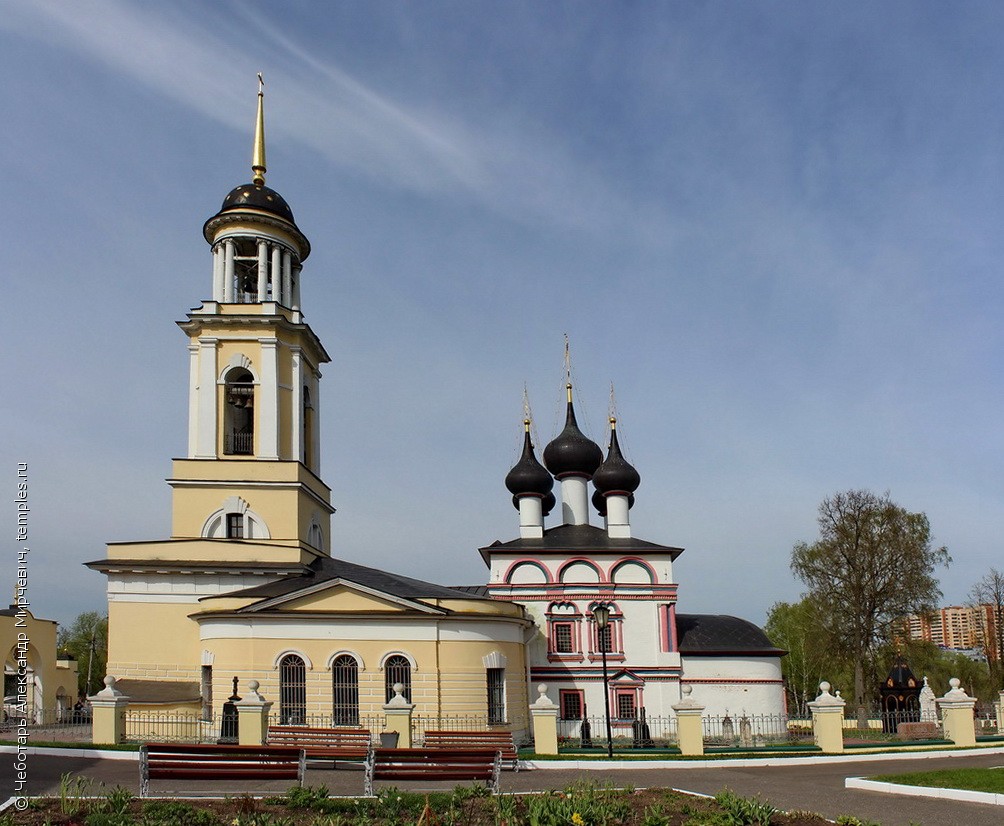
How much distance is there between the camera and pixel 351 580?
24.1 m

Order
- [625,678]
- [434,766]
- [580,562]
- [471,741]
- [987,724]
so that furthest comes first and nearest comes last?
1. [580,562]
2. [625,678]
3. [987,724]
4. [471,741]
5. [434,766]

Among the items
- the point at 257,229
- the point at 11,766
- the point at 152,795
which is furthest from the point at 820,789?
the point at 257,229

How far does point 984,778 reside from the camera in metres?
13.7

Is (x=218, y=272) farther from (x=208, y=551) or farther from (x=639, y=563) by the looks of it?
(x=639, y=563)

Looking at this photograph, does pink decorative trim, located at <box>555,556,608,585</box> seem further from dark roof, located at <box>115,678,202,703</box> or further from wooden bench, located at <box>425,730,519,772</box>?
wooden bench, located at <box>425,730,519,772</box>

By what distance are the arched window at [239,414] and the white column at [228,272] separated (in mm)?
2403

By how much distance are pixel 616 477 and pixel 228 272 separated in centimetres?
1504

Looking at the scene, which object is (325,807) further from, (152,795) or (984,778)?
(984,778)

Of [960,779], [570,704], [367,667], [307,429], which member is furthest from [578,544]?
[960,779]

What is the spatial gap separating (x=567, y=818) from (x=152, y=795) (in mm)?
5599

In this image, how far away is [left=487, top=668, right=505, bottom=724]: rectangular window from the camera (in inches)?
971

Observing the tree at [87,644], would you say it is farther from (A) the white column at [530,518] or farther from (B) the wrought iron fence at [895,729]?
(B) the wrought iron fence at [895,729]

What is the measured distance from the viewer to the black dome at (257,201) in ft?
97.9

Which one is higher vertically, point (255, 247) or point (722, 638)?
point (255, 247)
